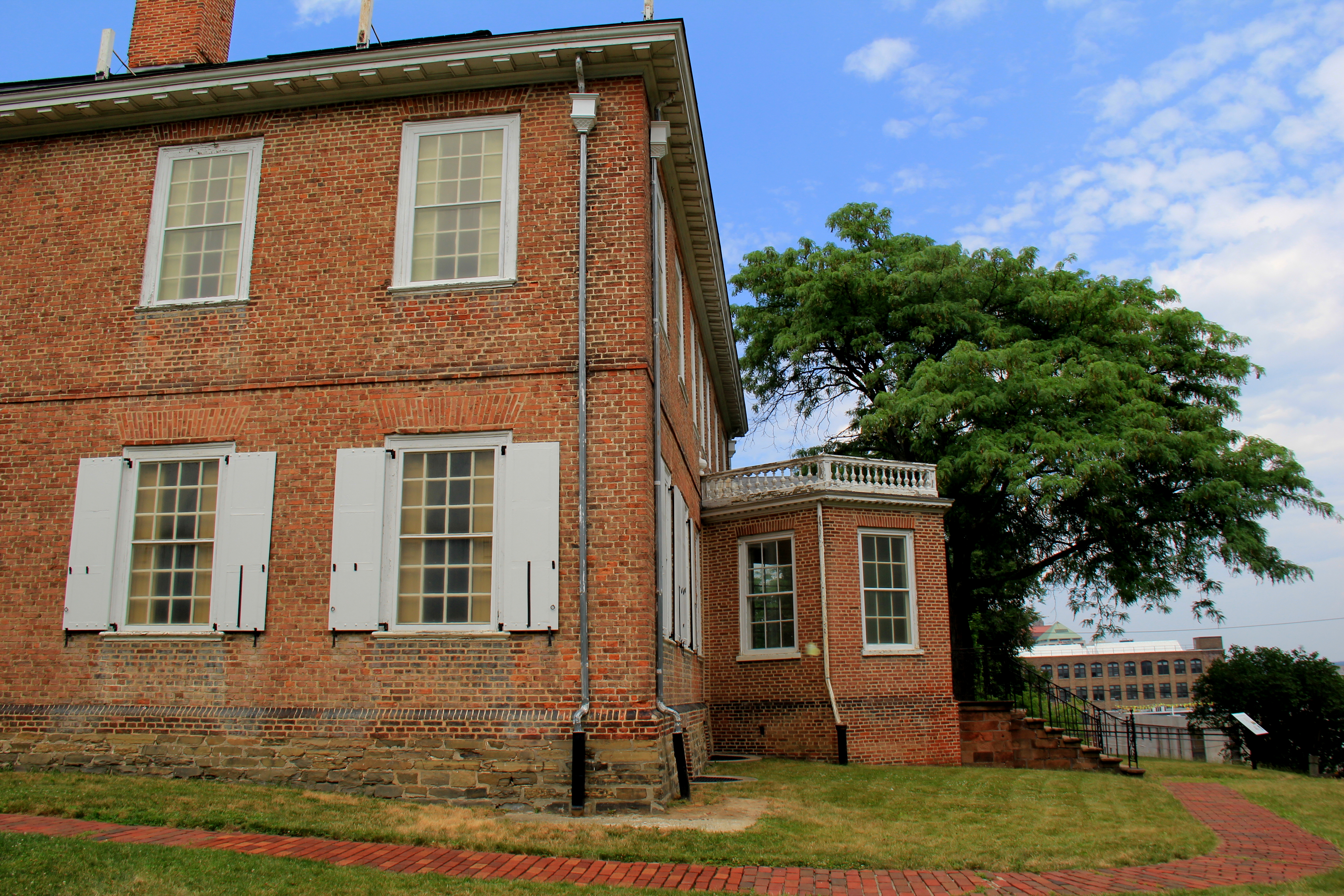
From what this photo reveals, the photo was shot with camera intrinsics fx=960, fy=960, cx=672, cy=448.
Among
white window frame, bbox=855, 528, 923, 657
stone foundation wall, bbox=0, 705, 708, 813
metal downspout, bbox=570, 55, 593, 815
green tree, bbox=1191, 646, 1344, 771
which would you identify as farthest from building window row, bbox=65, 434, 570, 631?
green tree, bbox=1191, 646, 1344, 771

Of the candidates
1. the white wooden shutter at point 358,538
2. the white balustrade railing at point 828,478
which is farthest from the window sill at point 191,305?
the white balustrade railing at point 828,478

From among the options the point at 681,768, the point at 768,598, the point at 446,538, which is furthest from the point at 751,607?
the point at 446,538

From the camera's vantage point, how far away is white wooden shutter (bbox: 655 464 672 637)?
415 inches

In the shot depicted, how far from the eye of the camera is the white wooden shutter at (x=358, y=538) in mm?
9977

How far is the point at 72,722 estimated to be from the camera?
10.2 meters

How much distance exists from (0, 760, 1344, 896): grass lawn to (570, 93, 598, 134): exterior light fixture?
7.21 meters

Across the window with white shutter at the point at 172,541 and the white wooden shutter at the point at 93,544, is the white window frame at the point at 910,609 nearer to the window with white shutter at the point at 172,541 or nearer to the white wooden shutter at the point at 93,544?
the window with white shutter at the point at 172,541

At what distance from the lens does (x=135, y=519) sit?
35.3ft

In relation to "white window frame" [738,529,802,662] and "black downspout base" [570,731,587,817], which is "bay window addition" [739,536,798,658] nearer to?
"white window frame" [738,529,802,662]

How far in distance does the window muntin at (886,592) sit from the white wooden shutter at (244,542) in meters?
10.3

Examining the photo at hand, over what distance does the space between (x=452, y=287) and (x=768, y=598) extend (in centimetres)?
898

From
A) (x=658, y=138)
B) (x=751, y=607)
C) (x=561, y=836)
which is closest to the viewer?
(x=561, y=836)

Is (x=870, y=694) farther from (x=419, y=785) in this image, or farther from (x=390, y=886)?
(x=390, y=886)

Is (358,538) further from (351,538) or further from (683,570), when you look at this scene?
(683,570)
